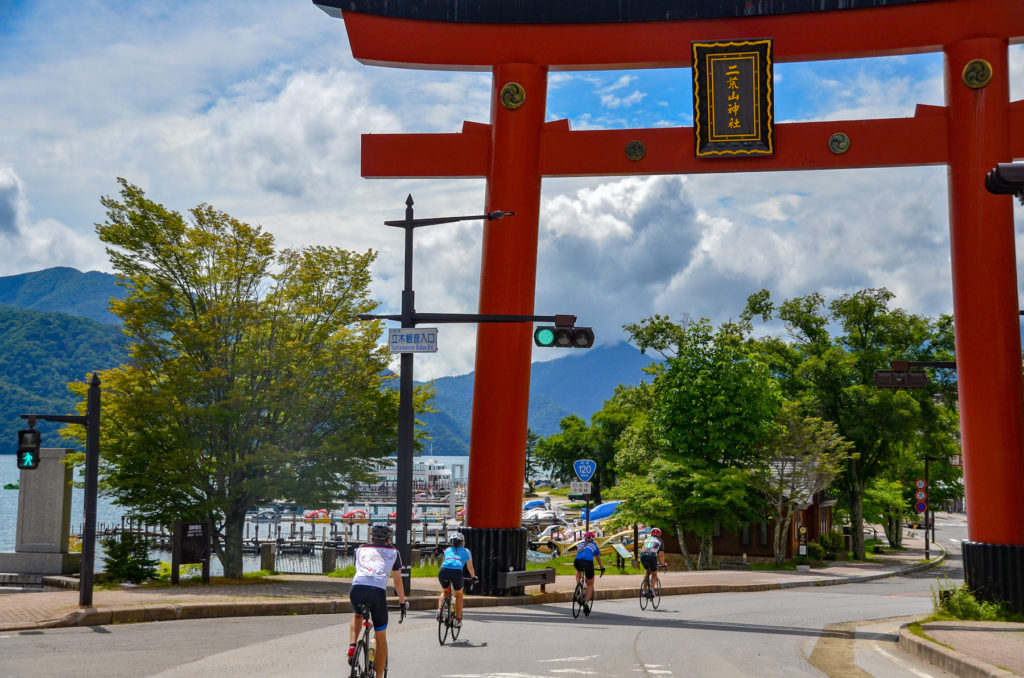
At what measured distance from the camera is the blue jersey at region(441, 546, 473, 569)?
15.2 m

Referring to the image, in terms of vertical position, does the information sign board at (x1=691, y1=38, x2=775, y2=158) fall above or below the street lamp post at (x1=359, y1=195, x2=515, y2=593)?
above

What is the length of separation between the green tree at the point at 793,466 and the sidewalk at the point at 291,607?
1524 centimetres

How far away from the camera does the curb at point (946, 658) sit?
473 inches

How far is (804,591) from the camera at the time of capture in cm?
3181

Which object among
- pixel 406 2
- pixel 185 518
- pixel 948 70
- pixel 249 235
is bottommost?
pixel 185 518

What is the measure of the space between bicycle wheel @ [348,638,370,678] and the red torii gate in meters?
11.2

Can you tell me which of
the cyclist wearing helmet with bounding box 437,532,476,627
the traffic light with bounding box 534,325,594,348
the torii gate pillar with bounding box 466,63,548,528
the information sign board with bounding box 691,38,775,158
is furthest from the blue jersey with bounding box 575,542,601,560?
the information sign board with bounding box 691,38,775,158

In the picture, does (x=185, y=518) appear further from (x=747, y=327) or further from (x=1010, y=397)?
(x=747, y=327)

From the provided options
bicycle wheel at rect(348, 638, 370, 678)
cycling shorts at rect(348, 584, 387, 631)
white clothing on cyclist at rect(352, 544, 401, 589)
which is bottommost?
bicycle wheel at rect(348, 638, 370, 678)

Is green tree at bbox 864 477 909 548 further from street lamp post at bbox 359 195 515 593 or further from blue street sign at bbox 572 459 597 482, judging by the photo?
street lamp post at bbox 359 195 515 593

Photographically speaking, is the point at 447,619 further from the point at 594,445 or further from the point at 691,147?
the point at 594,445

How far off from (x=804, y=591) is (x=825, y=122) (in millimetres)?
17017

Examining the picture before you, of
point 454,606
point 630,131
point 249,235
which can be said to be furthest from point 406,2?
point 454,606

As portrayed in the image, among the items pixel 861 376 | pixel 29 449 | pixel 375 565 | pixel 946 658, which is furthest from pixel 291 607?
pixel 861 376
